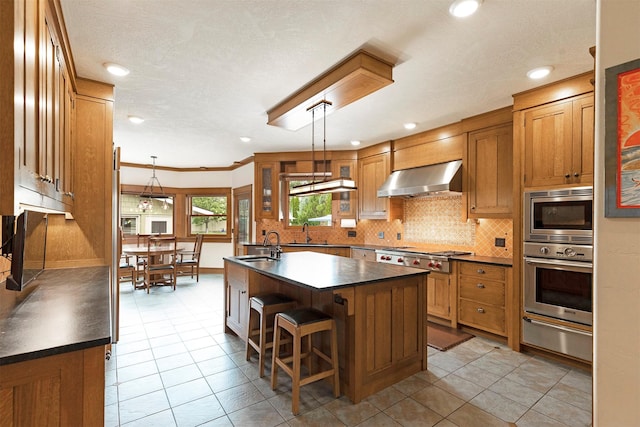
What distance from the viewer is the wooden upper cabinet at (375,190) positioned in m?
4.97

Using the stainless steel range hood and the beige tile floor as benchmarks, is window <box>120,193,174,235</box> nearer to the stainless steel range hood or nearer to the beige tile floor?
the beige tile floor

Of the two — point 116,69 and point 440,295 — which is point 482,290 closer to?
point 440,295

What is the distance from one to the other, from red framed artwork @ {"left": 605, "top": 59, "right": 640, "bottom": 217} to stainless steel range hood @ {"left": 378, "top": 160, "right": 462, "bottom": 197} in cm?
275

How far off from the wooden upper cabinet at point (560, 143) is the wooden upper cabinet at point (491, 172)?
38cm

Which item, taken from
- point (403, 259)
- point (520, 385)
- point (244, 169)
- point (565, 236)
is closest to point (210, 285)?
point (244, 169)

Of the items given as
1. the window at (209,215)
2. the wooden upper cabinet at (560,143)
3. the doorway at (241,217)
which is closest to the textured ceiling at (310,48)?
the wooden upper cabinet at (560,143)

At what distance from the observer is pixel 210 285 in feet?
20.5

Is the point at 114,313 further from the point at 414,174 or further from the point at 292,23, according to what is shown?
the point at 414,174

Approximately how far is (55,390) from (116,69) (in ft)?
8.13

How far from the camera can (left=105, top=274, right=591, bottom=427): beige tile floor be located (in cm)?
A: 208

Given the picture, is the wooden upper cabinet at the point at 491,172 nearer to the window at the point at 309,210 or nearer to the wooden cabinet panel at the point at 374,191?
the wooden cabinet panel at the point at 374,191

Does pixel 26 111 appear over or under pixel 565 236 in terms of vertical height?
over

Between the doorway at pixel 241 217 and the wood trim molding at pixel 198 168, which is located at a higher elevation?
the wood trim molding at pixel 198 168

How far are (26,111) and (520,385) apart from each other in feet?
11.4
